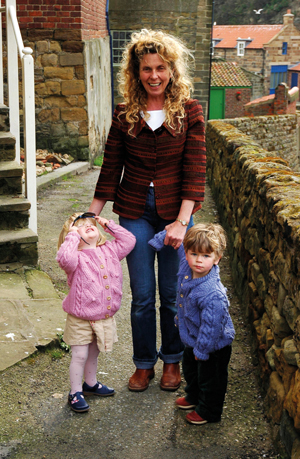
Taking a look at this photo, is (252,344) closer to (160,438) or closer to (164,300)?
(164,300)

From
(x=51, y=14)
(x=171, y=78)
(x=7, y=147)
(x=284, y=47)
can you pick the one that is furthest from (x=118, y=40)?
(x=284, y=47)

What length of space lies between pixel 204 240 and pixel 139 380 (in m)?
0.98

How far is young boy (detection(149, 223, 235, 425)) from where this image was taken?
2592 millimetres

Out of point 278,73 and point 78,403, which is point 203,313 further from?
point 278,73

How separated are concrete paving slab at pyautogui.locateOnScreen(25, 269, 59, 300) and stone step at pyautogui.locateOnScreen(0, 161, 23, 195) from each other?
74cm

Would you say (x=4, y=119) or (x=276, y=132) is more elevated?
(x=4, y=119)

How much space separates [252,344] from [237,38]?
48.1 m

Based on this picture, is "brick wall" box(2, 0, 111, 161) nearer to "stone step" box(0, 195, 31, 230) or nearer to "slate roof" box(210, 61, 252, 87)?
"stone step" box(0, 195, 31, 230)

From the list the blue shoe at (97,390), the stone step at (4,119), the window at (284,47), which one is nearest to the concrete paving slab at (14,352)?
the blue shoe at (97,390)

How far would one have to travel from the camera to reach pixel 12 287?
13.6ft

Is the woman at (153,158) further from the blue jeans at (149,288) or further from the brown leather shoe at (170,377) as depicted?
the brown leather shoe at (170,377)

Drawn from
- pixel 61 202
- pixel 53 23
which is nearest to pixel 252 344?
pixel 61 202

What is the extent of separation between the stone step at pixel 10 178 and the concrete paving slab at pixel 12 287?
77cm

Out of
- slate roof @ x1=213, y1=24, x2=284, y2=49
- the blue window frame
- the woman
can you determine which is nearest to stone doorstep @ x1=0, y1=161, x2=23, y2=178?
the woman
